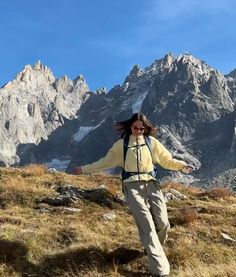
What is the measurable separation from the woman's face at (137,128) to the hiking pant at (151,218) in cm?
94

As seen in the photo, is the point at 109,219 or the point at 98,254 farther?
the point at 109,219

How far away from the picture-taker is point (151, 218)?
30.4 feet

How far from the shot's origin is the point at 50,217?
1340 centimetres

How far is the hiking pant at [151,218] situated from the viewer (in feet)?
28.8

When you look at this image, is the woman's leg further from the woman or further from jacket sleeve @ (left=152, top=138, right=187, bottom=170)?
jacket sleeve @ (left=152, top=138, right=187, bottom=170)

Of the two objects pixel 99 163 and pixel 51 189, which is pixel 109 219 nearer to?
pixel 99 163

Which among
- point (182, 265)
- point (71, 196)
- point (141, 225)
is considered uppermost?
point (71, 196)

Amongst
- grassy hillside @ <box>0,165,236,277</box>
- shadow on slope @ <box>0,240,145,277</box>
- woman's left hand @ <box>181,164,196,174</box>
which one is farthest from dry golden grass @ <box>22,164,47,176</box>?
woman's left hand @ <box>181,164,196,174</box>

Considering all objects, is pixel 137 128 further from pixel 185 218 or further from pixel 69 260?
pixel 185 218

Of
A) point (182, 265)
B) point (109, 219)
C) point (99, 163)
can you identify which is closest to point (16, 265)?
point (99, 163)

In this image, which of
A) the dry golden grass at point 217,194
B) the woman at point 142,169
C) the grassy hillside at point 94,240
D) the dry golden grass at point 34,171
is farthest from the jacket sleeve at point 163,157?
the dry golden grass at point 34,171

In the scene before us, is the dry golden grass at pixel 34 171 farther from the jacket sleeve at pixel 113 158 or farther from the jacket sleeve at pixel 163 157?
the jacket sleeve at pixel 163 157

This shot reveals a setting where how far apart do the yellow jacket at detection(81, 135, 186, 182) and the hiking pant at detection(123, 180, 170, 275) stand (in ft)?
0.67

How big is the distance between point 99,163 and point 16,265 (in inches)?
97.5
